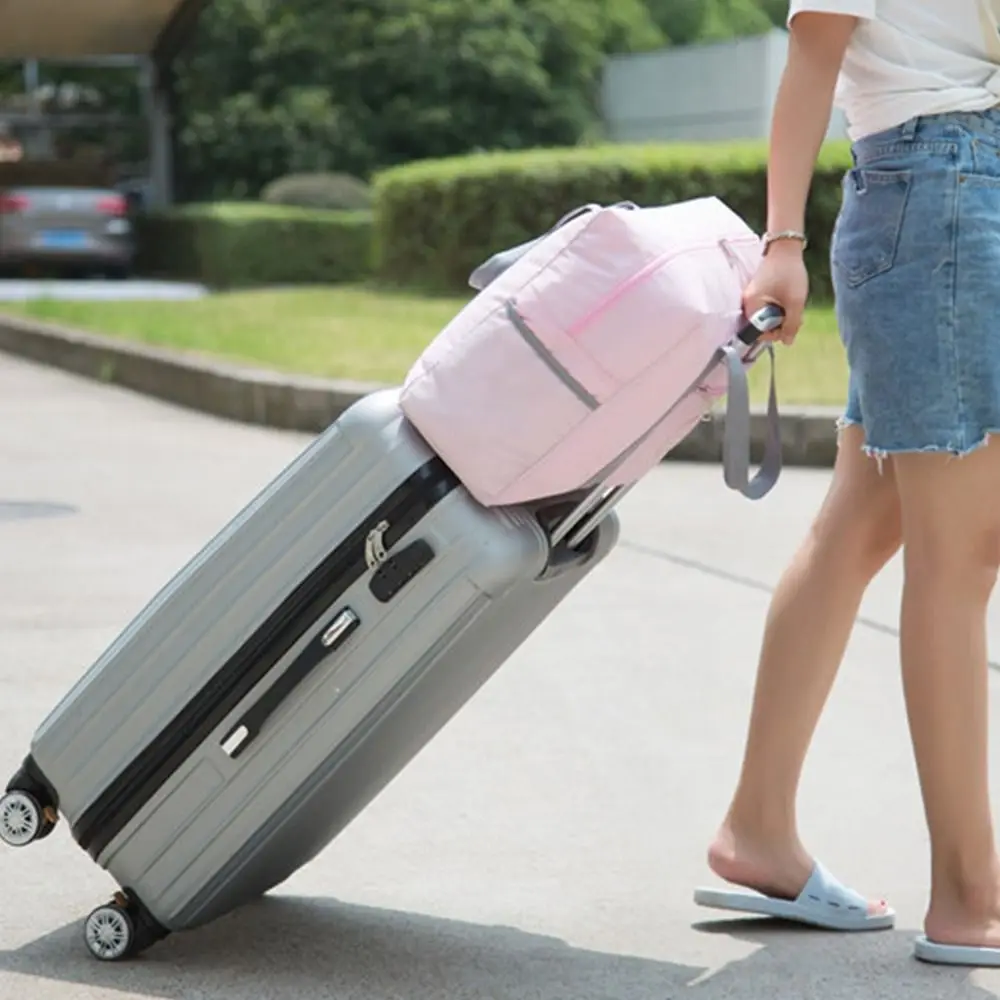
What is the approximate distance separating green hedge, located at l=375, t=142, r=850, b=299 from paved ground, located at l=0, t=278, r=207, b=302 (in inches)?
71.1

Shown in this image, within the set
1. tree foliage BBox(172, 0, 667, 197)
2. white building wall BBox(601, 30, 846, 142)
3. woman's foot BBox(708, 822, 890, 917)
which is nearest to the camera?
woman's foot BBox(708, 822, 890, 917)

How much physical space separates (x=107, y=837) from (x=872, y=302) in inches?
46.8

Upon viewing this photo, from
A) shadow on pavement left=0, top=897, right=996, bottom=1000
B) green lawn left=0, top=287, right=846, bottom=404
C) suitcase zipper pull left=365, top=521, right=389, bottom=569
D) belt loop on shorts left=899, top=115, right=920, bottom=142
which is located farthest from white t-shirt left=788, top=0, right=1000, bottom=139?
green lawn left=0, top=287, right=846, bottom=404

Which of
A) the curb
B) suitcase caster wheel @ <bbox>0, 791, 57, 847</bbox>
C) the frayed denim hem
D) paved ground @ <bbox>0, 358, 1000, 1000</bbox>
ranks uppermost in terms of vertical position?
the frayed denim hem

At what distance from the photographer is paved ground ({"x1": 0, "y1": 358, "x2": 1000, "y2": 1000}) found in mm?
2941

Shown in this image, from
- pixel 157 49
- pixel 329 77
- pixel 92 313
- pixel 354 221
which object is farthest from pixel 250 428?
pixel 329 77

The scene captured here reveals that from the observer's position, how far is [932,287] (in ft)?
9.24

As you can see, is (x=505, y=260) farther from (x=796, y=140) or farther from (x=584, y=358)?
(x=796, y=140)

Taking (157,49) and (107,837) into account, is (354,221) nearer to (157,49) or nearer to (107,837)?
(157,49)

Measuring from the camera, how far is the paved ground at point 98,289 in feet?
61.0

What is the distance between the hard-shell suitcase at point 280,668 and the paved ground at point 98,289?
15.1 meters

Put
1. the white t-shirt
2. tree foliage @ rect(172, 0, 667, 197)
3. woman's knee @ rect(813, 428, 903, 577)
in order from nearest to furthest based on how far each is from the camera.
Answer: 1. the white t-shirt
2. woman's knee @ rect(813, 428, 903, 577)
3. tree foliage @ rect(172, 0, 667, 197)

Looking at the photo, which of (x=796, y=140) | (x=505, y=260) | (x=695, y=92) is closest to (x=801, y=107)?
(x=796, y=140)

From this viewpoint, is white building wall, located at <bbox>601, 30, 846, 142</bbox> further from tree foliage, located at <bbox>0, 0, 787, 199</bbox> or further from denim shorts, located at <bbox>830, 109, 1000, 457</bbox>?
denim shorts, located at <bbox>830, 109, 1000, 457</bbox>
